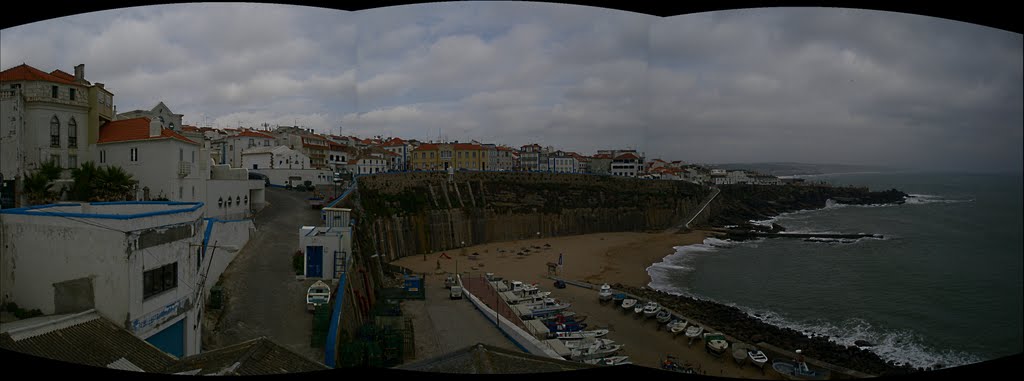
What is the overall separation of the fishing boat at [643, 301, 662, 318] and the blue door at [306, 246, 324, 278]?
7.53m

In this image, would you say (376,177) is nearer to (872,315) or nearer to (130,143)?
(130,143)

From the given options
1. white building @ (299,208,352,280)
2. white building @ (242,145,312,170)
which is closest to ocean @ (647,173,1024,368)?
white building @ (299,208,352,280)

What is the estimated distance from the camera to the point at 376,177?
22.7m

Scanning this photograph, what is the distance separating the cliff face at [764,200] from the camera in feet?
76.5

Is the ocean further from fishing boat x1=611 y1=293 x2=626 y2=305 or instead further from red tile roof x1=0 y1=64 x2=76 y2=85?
red tile roof x1=0 y1=64 x2=76 y2=85

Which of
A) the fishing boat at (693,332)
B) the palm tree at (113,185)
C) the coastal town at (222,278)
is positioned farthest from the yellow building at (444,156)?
the palm tree at (113,185)

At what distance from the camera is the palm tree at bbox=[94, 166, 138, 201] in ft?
24.3

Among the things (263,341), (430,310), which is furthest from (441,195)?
(263,341)

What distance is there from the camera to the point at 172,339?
479 centimetres

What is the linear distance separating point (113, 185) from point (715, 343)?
1055 cm

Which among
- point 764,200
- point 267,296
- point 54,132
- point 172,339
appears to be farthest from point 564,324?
point 764,200

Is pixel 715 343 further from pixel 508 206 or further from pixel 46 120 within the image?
pixel 508 206

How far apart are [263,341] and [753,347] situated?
888 cm

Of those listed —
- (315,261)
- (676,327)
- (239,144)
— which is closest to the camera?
(315,261)
